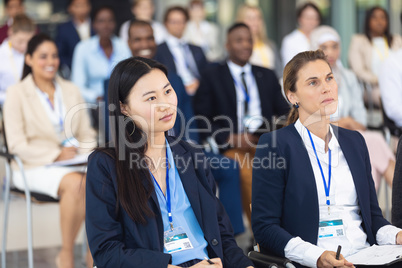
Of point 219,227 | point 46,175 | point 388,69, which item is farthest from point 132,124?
point 388,69

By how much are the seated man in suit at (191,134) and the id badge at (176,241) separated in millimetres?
1728

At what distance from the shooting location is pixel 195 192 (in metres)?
2.31

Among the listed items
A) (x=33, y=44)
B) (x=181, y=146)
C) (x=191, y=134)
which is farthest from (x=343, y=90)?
(x=181, y=146)

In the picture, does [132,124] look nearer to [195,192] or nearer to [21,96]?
[195,192]

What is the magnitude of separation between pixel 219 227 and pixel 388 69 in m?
2.80

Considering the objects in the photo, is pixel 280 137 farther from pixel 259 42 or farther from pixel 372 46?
pixel 259 42

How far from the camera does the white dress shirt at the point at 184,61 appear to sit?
6148 millimetres

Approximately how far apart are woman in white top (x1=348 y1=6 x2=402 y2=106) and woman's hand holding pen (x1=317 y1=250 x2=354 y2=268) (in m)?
4.39

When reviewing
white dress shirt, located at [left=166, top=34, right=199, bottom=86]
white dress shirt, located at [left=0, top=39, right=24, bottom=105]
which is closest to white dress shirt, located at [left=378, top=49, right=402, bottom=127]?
white dress shirt, located at [left=166, top=34, right=199, bottom=86]

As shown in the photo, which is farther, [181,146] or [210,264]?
[181,146]

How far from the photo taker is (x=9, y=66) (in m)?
5.39

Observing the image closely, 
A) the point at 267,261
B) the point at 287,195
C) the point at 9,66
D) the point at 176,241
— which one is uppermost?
the point at 9,66

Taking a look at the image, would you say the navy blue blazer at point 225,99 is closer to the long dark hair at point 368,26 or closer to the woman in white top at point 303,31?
the woman in white top at point 303,31

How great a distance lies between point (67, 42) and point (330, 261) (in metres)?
5.32
